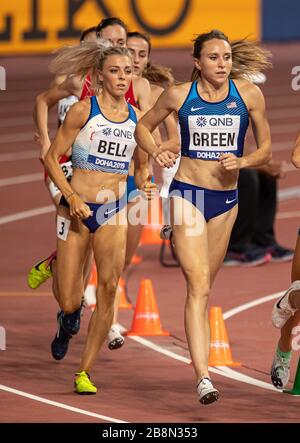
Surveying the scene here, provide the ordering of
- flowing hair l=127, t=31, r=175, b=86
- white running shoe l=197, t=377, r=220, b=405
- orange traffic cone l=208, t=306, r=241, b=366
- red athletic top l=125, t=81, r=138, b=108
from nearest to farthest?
white running shoe l=197, t=377, r=220, b=405 → orange traffic cone l=208, t=306, r=241, b=366 → red athletic top l=125, t=81, r=138, b=108 → flowing hair l=127, t=31, r=175, b=86

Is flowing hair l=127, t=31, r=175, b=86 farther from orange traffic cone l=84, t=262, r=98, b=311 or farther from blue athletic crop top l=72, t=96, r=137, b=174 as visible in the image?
blue athletic crop top l=72, t=96, r=137, b=174

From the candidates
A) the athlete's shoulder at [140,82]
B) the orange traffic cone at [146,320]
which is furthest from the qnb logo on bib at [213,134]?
the orange traffic cone at [146,320]

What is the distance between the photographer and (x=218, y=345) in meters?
12.4

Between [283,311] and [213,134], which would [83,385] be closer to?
[283,311]

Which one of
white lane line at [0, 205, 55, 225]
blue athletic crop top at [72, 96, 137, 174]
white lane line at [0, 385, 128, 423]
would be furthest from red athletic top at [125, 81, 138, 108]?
white lane line at [0, 205, 55, 225]

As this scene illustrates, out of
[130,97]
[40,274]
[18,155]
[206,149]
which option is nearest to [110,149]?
[206,149]

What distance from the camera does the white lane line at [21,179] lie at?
22672 millimetres

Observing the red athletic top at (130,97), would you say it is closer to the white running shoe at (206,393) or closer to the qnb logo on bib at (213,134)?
the qnb logo on bib at (213,134)

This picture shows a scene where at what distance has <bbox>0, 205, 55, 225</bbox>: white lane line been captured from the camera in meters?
19.6

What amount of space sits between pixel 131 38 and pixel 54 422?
463cm

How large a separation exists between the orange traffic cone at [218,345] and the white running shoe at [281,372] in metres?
1.02

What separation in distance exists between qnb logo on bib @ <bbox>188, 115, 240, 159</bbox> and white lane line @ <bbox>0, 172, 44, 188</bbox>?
38.6 feet

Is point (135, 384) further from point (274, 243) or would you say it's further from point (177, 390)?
point (274, 243)
